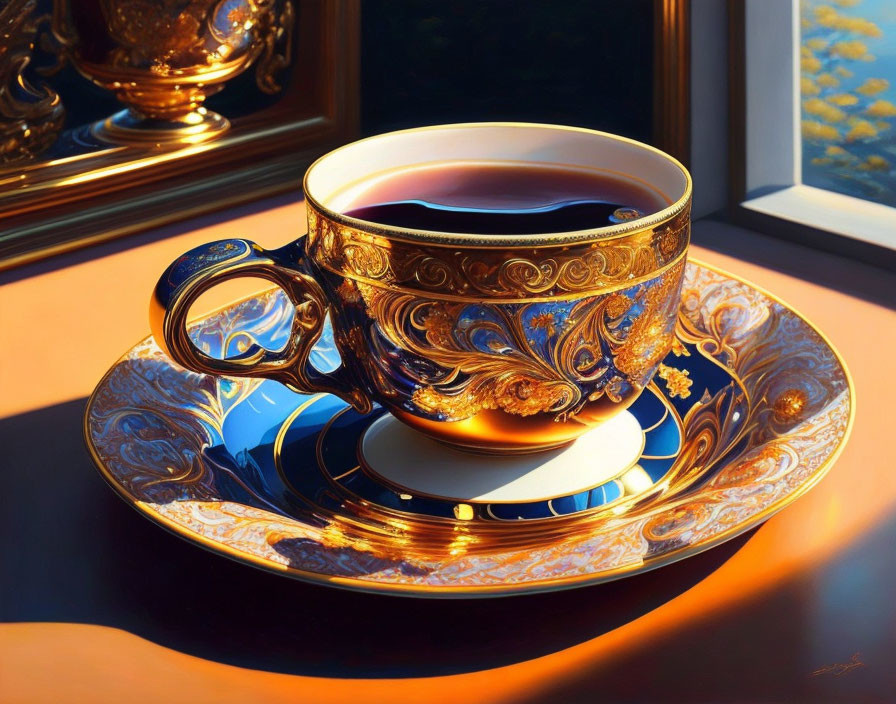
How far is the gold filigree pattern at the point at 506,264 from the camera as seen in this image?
439 mm

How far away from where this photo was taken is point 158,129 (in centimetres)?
83

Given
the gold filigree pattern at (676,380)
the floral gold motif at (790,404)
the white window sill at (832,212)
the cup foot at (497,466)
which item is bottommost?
the cup foot at (497,466)

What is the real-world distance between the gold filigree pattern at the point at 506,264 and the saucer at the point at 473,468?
0.32 ft

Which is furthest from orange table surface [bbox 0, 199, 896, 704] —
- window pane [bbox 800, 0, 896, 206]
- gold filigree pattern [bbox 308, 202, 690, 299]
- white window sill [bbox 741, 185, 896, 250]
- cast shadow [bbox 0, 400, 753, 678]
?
window pane [bbox 800, 0, 896, 206]

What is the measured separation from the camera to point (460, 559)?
41 cm

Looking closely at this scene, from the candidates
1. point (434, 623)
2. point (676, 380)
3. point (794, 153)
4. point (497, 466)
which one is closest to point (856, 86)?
point (794, 153)

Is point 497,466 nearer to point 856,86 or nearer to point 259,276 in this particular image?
point 259,276

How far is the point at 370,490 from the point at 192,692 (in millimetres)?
135

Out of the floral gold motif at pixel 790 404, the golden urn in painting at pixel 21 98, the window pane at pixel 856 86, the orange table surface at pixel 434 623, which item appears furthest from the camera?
the window pane at pixel 856 86

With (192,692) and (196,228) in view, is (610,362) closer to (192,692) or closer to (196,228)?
(192,692)

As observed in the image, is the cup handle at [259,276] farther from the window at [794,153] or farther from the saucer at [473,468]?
the window at [794,153]

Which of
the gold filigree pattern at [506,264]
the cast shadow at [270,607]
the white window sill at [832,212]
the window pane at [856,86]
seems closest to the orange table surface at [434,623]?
the cast shadow at [270,607]

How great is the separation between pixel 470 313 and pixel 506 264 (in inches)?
1.1

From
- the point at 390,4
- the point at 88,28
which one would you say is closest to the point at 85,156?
the point at 88,28
